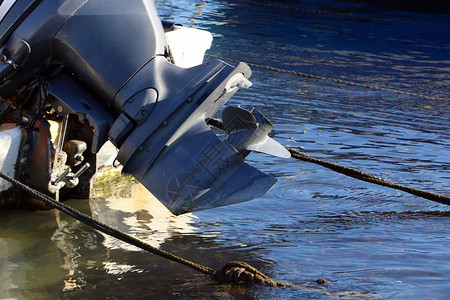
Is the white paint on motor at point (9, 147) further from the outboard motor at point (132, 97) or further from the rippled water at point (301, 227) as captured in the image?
the rippled water at point (301, 227)

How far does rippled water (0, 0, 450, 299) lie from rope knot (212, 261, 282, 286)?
0.04 meters

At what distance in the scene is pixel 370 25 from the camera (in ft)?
45.3

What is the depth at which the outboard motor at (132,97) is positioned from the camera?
3.29 m

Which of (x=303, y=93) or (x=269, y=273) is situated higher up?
(x=303, y=93)

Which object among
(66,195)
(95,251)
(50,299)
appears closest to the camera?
(50,299)

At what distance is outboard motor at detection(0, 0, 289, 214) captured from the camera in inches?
130

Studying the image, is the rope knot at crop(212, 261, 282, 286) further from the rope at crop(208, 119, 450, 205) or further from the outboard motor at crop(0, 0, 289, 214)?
the rope at crop(208, 119, 450, 205)

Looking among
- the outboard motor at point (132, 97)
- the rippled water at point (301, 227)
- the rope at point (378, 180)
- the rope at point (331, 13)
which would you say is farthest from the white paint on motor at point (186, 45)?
the rope at point (331, 13)

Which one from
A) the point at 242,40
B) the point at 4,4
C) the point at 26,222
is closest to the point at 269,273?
the point at 26,222

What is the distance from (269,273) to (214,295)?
40cm

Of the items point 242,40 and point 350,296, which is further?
point 242,40

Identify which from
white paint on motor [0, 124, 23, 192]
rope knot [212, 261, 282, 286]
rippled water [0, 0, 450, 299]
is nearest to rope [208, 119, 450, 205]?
rippled water [0, 0, 450, 299]

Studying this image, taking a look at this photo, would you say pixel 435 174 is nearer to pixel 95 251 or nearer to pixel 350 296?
pixel 350 296

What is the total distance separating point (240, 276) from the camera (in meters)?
3.15
